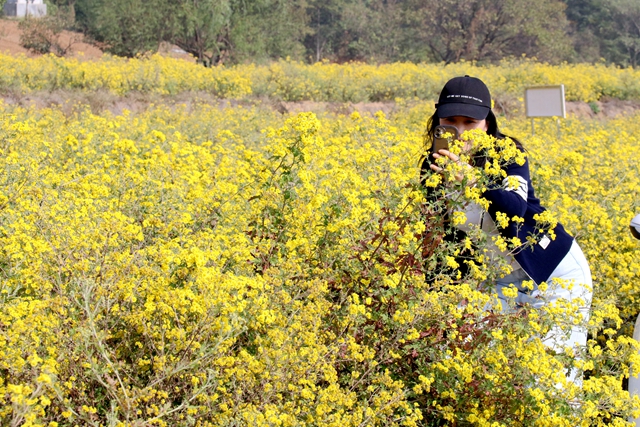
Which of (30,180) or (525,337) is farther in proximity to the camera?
(30,180)

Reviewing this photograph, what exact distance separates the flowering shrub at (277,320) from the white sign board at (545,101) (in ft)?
20.1

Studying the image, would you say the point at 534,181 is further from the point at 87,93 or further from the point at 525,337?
the point at 87,93

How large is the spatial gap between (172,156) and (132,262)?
7.12 feet

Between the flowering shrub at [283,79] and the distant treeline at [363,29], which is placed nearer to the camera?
the flowering shrub at [283,79]

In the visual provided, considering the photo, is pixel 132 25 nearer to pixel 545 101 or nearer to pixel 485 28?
pixel 485 28

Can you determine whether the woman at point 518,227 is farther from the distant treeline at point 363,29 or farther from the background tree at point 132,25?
the background tree at point 132,25

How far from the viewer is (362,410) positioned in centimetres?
230

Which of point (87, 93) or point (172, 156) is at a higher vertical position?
point (172, 156)

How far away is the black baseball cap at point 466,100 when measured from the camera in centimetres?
304

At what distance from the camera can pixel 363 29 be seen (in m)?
40.5

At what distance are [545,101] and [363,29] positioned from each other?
3251 centimetres

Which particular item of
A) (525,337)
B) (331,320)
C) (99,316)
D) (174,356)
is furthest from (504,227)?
(99,316)

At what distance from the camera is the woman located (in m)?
2.74

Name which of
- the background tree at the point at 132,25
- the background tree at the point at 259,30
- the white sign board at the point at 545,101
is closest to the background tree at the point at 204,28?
the background tree at the point at 259,30
